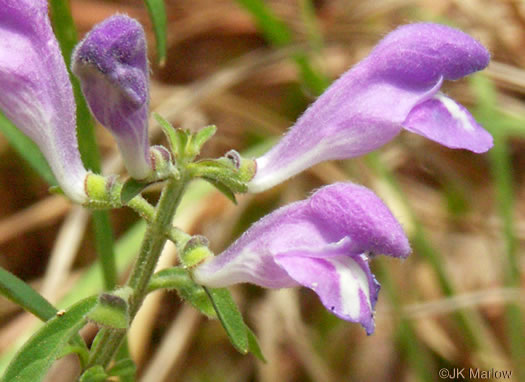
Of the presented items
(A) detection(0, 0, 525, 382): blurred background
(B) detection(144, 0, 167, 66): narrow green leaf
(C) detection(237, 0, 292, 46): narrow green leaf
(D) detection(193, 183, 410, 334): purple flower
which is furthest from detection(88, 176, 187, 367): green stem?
(C) detection(237, 0, 292, 46): narrow green leaf

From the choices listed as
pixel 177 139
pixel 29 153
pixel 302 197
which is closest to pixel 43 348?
pixel 177 139

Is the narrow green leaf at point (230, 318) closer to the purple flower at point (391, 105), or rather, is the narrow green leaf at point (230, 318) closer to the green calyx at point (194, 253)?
the green calyx at point (194, 253)

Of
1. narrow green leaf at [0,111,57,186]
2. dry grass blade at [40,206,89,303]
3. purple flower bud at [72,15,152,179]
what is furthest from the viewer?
dry grass blade at [40,206,89,303]

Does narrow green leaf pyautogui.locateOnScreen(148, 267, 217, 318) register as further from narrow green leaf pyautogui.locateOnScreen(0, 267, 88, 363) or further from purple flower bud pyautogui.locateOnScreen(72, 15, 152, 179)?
purple flower bud pyautogui.locateOnScreen(72, 15, 152, 179)

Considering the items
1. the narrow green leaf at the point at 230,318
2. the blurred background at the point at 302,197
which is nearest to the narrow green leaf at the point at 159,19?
the narrow green leaf at the point at 230,318

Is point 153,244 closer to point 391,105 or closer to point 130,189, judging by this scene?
point 130,189

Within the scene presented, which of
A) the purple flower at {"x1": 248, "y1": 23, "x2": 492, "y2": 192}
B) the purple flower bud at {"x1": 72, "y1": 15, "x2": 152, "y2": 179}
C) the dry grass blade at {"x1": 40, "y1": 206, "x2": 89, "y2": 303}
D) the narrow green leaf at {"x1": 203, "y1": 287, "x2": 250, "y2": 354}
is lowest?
the dry grass blade at {"x1": 40, "y1": 206, "x2": 89, "y2": 303}
